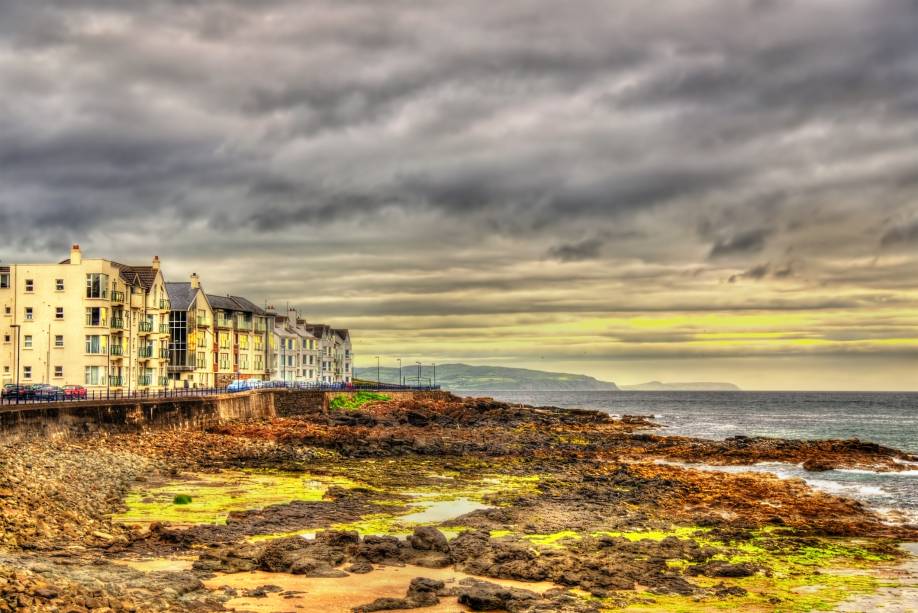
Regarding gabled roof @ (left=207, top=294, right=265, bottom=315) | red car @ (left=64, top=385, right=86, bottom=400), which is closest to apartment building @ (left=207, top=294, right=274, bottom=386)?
gabled roof @ (left=207, top=294, right=265, bottom=315)

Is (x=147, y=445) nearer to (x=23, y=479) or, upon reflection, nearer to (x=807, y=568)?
(x=23, y=479)

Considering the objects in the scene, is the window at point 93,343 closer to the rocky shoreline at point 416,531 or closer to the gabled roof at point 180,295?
the gabled roof at point 180,295

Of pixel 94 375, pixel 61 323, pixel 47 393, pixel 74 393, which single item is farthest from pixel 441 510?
pixel 61 323

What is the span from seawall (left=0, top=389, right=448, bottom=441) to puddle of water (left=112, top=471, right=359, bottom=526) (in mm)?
9183

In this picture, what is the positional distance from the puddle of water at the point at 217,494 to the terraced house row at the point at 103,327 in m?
31.5

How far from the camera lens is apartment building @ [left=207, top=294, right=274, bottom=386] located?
10238cm

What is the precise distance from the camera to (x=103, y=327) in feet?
233

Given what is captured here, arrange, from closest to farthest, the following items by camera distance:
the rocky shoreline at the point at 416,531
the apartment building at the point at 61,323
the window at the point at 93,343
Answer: the rocky shoreline at the point at 416,531 → the apartment building at the point at 61,323 → the window at the point at 93,343

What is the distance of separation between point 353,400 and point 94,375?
1320 inches

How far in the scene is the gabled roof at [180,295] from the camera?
3696 inches

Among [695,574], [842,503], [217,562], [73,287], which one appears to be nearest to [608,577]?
[695,574]

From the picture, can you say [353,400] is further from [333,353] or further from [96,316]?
[333,353]

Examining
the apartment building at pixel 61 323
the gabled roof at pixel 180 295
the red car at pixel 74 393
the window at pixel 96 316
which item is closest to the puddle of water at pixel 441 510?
the red car at pixel 74 393

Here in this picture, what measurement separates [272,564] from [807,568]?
51.3 ft
